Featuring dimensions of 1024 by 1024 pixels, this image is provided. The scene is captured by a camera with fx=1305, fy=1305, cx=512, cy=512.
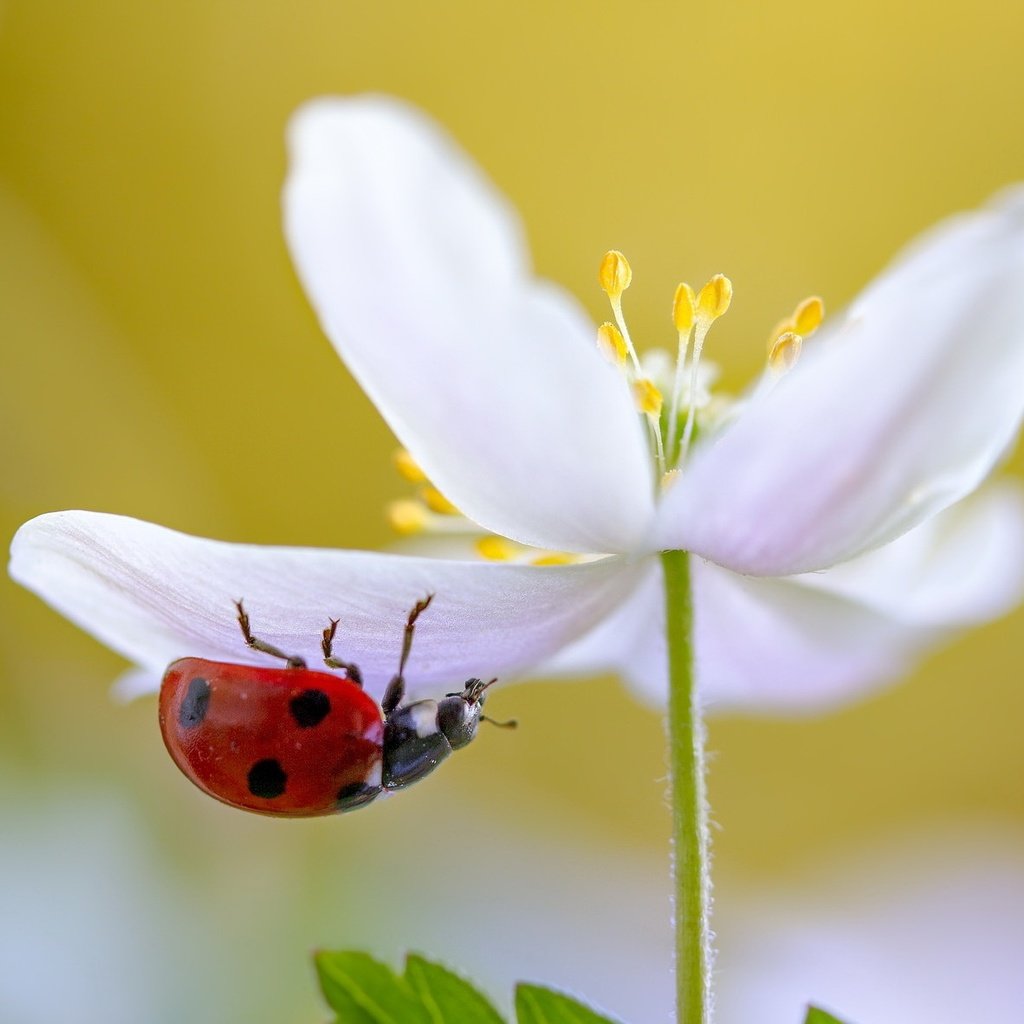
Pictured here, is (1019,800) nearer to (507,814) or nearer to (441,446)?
(507,814)

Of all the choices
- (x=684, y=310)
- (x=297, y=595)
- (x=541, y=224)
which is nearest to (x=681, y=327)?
(x=684, y=310)

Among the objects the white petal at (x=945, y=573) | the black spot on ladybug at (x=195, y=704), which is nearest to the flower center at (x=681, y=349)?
the white petal at (x=945, y=573)

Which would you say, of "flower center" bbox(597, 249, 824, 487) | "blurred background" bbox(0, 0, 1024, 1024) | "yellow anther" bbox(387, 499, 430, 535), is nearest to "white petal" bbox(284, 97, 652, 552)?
"flower center" bbox(597, 249, 824, 487)

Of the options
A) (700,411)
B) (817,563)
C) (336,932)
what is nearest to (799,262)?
(336,932)

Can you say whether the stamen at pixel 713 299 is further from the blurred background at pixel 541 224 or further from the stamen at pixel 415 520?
the blurred background at pixel 541 224

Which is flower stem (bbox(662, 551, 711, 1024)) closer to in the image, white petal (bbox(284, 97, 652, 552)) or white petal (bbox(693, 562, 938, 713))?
white petal (bbox(284, 97, 652, 552))

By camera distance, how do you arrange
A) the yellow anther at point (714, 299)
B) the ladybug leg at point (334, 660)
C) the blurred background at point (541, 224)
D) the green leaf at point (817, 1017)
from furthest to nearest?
the blurred background at point (541, 224)
the yellow anther at point (714, 299)
the ladybug leg at point (334, 660)
the green leaf at point (817, 1017)
